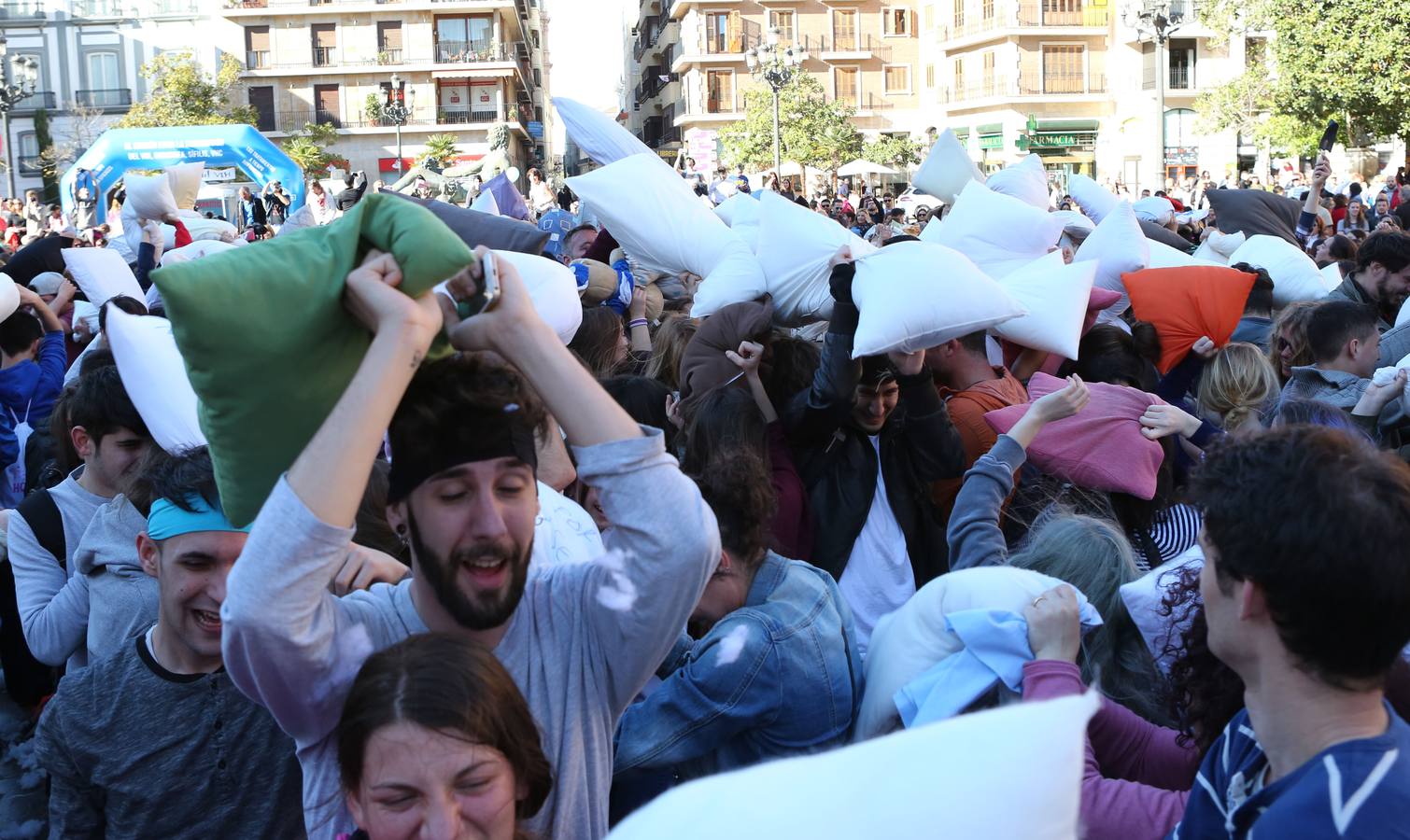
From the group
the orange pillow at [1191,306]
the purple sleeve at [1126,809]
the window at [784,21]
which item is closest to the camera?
the purple sleeve at [1126,809]

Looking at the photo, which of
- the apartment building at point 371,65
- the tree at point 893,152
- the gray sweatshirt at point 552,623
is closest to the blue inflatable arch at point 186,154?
the gray sweatshirt at point 552,623

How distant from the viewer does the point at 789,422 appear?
3637mm

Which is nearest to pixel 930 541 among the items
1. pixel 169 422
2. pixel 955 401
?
pixel 955 401

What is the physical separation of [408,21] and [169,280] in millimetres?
55001

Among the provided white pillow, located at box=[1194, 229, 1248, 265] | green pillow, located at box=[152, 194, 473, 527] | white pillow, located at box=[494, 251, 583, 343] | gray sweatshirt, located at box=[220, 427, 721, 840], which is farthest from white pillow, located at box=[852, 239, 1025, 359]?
white pillow, located at box=[1194, 229, 1248, 265]

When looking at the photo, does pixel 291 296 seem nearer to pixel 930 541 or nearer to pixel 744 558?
pixel 744 558

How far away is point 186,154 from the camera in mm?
24094

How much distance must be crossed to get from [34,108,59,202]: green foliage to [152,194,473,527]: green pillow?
5167 centimetres

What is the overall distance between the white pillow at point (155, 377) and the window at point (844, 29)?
54.9m

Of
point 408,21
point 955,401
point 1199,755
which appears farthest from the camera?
point 408,21

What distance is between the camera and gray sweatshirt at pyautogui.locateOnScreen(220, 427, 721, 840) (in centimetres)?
161

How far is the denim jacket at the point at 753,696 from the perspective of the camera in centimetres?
247

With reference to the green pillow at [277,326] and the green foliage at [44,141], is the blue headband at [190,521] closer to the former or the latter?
the green pillow at [277,326]

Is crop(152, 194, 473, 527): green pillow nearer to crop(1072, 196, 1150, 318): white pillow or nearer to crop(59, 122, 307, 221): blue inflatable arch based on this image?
crop(1072, 196, 1150, 318): white pillow
